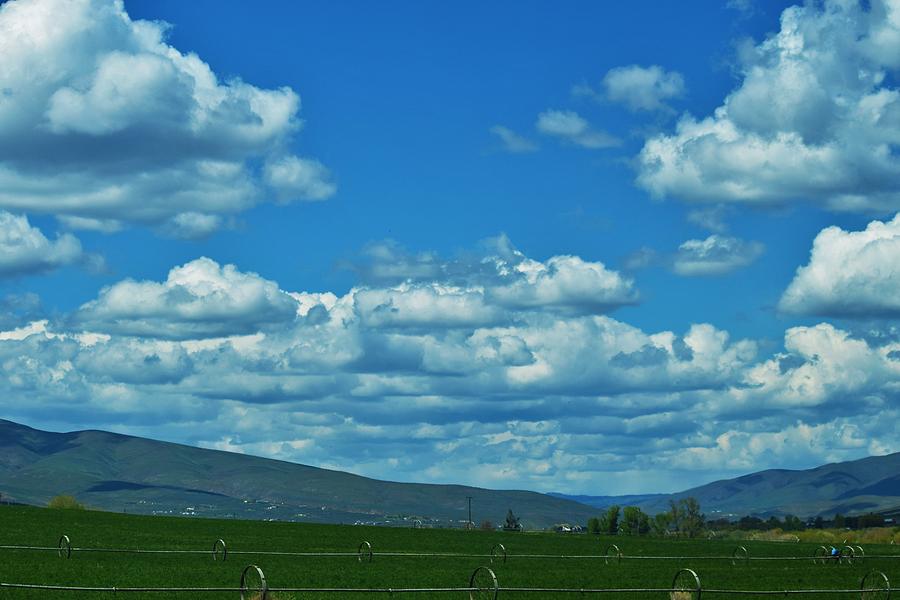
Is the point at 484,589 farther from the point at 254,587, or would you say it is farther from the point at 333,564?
the point at 333,564

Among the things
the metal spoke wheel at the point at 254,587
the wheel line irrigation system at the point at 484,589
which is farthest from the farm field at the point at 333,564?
the metal spoke wheel at the point at 254,587

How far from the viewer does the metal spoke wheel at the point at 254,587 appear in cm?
3950

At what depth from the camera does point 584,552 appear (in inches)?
5468

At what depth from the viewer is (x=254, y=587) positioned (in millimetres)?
49312

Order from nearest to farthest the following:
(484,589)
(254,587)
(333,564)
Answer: (254,587), (484,589), (333,564)

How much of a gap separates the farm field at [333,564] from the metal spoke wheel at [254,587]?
0.91 meters

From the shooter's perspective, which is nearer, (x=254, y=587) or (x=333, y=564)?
(x=254, y=587)

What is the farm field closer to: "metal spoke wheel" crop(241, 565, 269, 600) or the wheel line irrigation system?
the wheel line irrigation system

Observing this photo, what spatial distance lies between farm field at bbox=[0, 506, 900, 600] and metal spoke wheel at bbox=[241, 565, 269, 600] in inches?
35.7

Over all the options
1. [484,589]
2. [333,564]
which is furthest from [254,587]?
[333,564]

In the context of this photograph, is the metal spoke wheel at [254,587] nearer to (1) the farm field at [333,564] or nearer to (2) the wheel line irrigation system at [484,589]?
(2) the wheel line irrigation system at [484,589]

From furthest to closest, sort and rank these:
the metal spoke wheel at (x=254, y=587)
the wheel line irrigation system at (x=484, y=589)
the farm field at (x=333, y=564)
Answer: the farm field at (x=333, y=564) → the wheel line irrigation system at (x=484, y=589) → the metal spoke wheel at (x=254, y=587)

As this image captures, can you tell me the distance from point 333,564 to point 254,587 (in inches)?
1509

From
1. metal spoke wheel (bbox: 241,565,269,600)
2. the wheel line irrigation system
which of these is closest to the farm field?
the wheel line irrigation system
